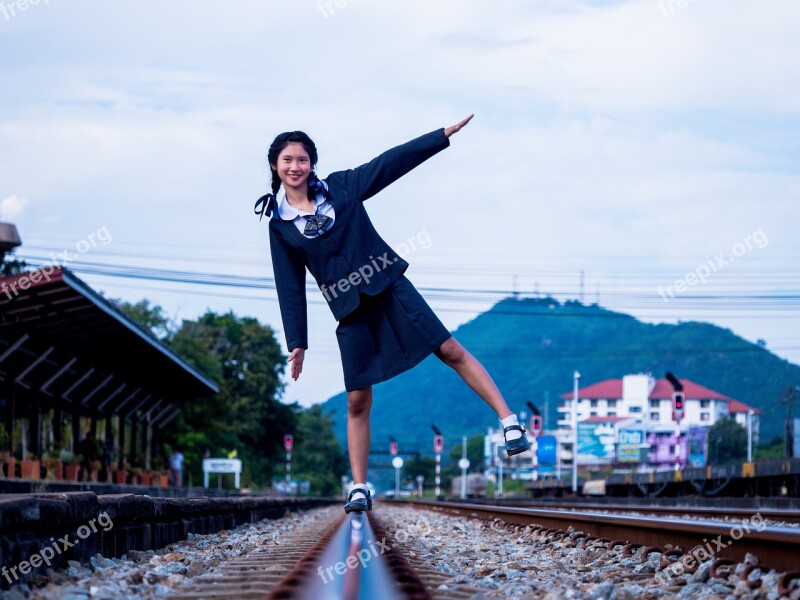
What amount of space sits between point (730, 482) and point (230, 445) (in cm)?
4906

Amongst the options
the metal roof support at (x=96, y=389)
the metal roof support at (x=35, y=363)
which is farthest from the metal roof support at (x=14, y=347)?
the metal roof support at (x=96, y=389)

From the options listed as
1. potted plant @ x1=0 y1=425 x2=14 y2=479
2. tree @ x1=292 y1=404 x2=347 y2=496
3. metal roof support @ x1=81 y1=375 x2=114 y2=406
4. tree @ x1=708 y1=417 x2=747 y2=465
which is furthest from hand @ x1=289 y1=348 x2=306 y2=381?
tree @ x1=708 y1=417 x2=747 y2=465

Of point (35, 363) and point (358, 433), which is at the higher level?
point (35, 363)

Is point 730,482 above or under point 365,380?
under

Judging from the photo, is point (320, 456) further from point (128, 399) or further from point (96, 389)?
point (96, 389)

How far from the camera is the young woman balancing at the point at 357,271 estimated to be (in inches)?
248

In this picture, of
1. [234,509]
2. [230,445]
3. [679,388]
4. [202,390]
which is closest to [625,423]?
[230,445]

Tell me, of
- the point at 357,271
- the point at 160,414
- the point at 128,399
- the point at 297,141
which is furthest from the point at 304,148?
the point at 160,414

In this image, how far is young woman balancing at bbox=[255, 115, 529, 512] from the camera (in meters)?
6.30

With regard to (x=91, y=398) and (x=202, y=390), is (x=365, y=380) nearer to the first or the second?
(x=91, y=398)

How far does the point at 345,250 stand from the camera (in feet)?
20.7

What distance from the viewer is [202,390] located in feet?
121

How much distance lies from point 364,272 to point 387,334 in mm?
364

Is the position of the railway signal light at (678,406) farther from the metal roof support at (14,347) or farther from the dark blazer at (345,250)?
the dark blazer at (345,250)
